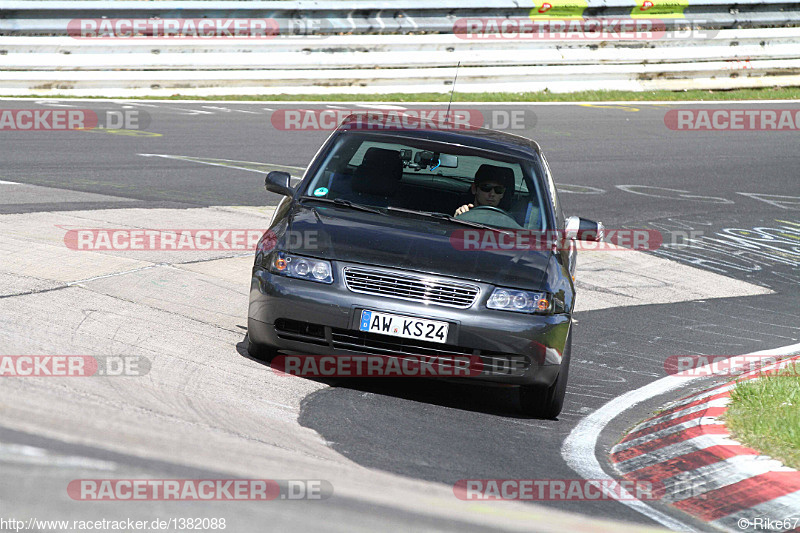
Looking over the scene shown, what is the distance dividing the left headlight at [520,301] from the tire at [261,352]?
4.47ft

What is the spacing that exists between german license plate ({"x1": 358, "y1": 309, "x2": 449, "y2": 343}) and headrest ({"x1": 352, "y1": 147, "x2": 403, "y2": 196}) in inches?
52.5

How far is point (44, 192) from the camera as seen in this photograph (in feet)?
37.9

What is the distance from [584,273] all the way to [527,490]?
635 cm

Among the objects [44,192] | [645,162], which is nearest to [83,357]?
[44,192]

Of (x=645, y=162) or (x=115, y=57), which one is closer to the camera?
(x=645, y=162)

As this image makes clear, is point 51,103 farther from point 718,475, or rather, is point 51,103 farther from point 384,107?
point 718,475

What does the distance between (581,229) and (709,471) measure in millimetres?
2229

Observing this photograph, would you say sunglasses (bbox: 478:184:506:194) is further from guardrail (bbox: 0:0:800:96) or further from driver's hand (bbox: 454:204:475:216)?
guardrail (bbox: 0:0:800:96)

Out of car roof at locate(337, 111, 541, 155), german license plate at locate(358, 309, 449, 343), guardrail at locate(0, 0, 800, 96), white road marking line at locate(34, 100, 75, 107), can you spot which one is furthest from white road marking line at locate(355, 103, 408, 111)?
german license plate at locate(358, 309, 449, 343)

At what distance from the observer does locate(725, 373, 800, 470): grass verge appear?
5.48m

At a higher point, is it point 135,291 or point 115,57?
point 115,57

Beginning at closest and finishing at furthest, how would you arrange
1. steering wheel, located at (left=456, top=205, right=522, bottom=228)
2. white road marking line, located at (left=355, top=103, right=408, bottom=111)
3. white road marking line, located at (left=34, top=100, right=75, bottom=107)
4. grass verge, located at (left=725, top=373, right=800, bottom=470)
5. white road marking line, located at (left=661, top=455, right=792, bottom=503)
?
white road marking line, located at (left=661, top=455, right=792, bottom=503) < grass verge, located at (left=725, top=373, right=800, bottom=470) < steering wheel, located at (left=456, top=205, right=522, bottom=228) < white road marking line, located at (left=34, top=100, right=75, bottom=107) < white road marking line, located at (left=355, top=103, right=408, bottom=111)

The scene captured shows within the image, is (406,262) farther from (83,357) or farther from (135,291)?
(135,291)

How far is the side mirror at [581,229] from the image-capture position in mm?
7180
